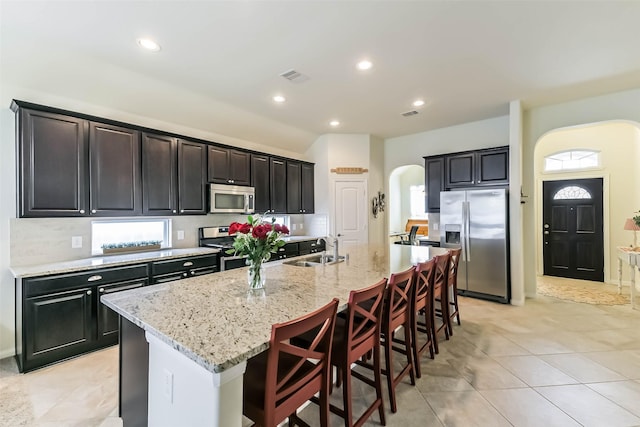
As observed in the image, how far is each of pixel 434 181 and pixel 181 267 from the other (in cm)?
437

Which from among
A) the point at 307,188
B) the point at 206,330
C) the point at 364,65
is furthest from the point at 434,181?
the point at 206,330

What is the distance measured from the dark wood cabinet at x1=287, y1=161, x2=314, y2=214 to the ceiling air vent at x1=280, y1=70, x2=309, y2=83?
2.15 metres

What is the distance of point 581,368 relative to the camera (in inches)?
101

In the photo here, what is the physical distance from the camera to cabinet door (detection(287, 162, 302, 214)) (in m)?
5.45

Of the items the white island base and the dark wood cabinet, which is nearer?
the white island base

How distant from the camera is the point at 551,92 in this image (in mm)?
3898

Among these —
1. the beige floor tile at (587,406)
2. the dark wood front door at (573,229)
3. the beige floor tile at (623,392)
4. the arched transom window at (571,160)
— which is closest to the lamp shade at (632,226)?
the dark wood front door at (573,229)

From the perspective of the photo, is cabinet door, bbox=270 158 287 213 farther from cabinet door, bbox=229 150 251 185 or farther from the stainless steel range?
the stainless steel range

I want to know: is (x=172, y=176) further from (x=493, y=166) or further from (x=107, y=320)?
(x=493, y=166)

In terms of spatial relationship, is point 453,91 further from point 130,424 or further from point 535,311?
point 130,424

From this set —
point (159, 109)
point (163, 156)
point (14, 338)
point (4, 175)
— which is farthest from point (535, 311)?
point (4, 175)

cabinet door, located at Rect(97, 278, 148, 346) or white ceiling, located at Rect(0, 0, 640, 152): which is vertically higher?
white ceiling, located at Rect(0, 0, 640, 152)

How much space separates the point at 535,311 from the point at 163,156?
537cm

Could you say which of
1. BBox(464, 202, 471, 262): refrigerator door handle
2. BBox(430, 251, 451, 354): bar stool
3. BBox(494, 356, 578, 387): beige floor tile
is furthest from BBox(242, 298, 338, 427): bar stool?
BBox(464, 202, 471, 262): refrigerator door handle
